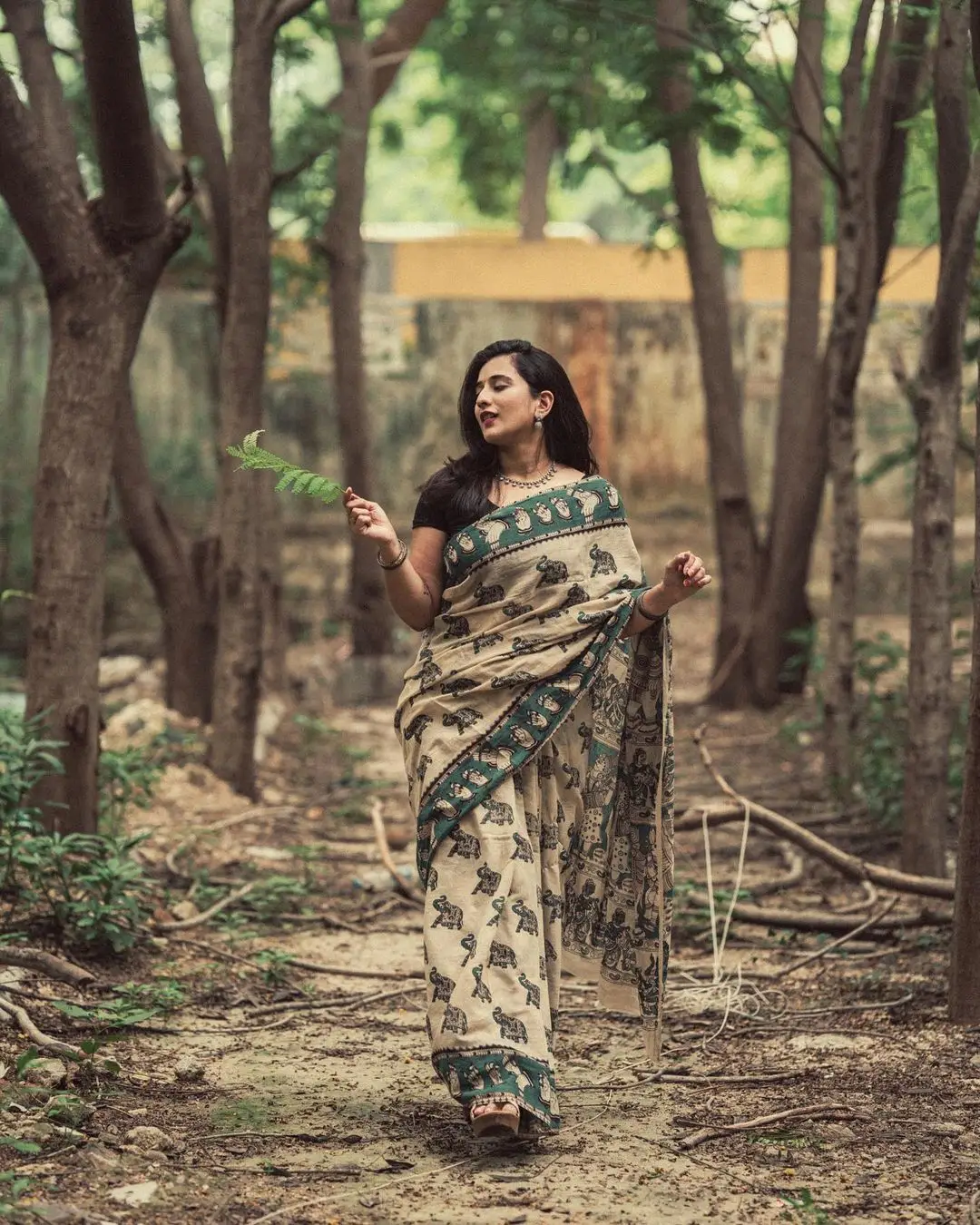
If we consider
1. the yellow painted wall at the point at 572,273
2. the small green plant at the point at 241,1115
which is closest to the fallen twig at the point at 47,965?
the small green plant at the point at 241,1115

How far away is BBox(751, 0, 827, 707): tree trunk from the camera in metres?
10.4

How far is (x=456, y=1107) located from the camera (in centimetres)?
398

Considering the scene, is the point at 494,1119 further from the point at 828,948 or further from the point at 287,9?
the point at 287,9

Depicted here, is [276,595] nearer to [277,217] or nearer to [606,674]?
[606,674]

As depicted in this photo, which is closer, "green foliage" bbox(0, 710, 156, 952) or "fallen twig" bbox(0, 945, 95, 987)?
"fallen twig" bbox(0, 945, 95, 987)

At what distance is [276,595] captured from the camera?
36.4 feet

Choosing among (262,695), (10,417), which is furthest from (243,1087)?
(10,417)

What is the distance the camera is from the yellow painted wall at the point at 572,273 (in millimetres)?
15414

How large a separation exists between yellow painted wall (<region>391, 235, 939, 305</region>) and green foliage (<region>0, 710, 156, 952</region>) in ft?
34.1

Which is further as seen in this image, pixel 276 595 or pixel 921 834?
pixel 276 595


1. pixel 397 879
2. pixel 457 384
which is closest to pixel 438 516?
pixel 397 879

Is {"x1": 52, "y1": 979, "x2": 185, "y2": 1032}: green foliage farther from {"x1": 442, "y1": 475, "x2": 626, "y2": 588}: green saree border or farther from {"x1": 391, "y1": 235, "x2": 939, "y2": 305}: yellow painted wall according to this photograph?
{"x1": 391, "y1": 235, "x2": 939, "y2": 305}: yellow painted wall

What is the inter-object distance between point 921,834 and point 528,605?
267cm

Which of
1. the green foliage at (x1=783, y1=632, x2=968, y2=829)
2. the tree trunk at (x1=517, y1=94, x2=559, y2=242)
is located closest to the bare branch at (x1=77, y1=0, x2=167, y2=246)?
the green foliage at (x1=783, y1=632, x2=968, y2=829)
